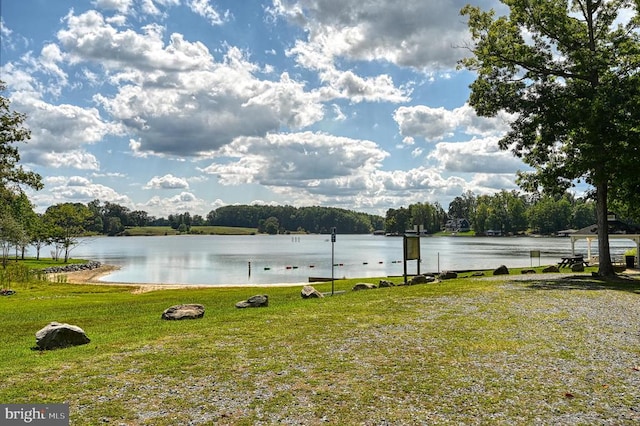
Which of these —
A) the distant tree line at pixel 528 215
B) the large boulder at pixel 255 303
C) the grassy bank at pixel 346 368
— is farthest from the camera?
the distant tree line at pixel 528 215

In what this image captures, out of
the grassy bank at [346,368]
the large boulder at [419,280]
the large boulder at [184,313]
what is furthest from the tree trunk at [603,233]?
the large boulder at [184,313]

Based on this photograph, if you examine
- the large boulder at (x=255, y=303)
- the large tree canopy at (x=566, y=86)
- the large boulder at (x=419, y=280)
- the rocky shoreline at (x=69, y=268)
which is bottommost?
the rocky shoreline at (x=69, y=268)

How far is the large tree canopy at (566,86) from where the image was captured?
21.5 metres

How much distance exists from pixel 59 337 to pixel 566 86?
25.5 metres

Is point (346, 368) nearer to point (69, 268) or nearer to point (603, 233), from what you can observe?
point (603, 233)

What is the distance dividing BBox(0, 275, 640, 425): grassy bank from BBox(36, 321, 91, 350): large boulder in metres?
0.41

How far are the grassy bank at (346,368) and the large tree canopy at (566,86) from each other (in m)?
11.0

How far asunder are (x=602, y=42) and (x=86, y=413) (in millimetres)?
28068

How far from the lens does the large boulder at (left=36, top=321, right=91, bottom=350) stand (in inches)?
381

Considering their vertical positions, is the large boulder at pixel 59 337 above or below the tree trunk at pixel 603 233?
below

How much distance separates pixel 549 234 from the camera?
6629 inches

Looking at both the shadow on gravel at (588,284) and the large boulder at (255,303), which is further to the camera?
the shadow on gravel at (588,284)

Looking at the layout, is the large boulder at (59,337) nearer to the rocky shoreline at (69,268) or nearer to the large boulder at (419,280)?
the large boulder at (419,280)

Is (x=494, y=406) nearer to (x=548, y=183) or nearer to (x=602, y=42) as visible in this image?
(x=548, y=183)
